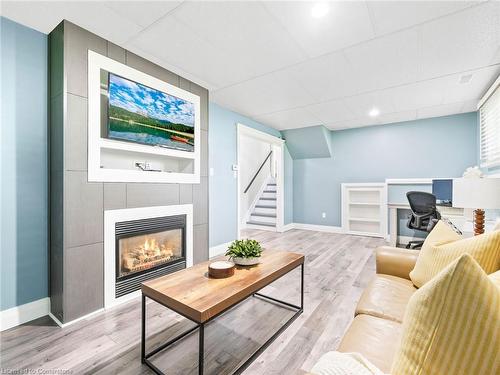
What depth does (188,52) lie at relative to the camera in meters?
2.40

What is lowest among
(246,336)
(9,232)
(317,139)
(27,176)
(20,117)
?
(246,336)

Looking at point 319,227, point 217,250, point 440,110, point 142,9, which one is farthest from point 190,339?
point 440,110

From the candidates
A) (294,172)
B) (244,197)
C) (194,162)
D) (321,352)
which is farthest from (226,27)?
(244,197)

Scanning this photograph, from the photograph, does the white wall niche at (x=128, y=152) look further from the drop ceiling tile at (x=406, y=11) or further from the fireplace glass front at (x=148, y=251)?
the drop ceiling tile at (x=406, y=11)

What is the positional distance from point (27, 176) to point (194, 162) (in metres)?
1.62

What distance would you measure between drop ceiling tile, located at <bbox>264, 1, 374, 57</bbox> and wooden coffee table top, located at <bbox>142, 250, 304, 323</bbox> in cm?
201

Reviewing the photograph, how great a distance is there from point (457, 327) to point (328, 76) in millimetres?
2915

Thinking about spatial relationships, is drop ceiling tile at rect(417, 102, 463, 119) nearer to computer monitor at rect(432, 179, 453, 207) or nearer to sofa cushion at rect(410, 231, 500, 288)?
computer monitor at rect(432, 179, 453, 207)

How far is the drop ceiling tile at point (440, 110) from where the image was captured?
3969 millimetres

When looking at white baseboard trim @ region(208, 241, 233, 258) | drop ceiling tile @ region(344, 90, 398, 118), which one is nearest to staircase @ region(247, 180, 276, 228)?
white baseboard trim @ region(208, 241, 233, 258)

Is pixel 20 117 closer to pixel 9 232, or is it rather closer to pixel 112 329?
pixel 9 232

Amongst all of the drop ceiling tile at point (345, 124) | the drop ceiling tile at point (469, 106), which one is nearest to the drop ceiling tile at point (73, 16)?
the drop ceiling tile at point (345, 124)

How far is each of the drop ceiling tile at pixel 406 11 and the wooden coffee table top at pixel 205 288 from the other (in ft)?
7.02

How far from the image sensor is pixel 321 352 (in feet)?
5.24
